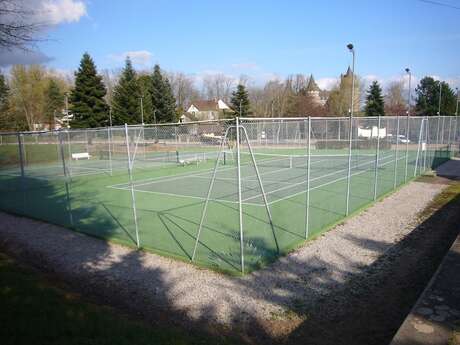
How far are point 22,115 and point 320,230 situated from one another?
183 feet

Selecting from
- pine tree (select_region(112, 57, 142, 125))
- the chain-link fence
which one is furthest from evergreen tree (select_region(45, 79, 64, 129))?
the chain-link fence

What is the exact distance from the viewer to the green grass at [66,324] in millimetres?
3941

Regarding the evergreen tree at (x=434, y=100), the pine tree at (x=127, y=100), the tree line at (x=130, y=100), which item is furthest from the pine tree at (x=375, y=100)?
the pine tree at (x=127, y=100)

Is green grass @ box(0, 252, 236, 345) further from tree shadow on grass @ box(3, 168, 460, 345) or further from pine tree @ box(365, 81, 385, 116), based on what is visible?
pine tree @ box(365, 81, 385, 116)

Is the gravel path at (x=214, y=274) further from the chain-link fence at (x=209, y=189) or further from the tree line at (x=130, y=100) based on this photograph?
the tree line at (x=130, y=100)

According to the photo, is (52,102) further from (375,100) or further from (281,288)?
(281,288)

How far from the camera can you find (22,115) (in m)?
52.6

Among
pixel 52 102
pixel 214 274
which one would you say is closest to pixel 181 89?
pixel 52 102

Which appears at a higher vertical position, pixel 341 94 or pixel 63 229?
pixel 341 94

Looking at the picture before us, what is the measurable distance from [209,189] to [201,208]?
4625 mm

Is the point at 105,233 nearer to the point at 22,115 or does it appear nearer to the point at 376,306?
the point at 376,306

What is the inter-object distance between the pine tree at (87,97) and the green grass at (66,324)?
135 ft

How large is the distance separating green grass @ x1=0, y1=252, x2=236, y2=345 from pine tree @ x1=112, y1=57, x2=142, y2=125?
4424 cm

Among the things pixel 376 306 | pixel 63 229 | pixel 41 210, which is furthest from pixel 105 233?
pixel 376 306
